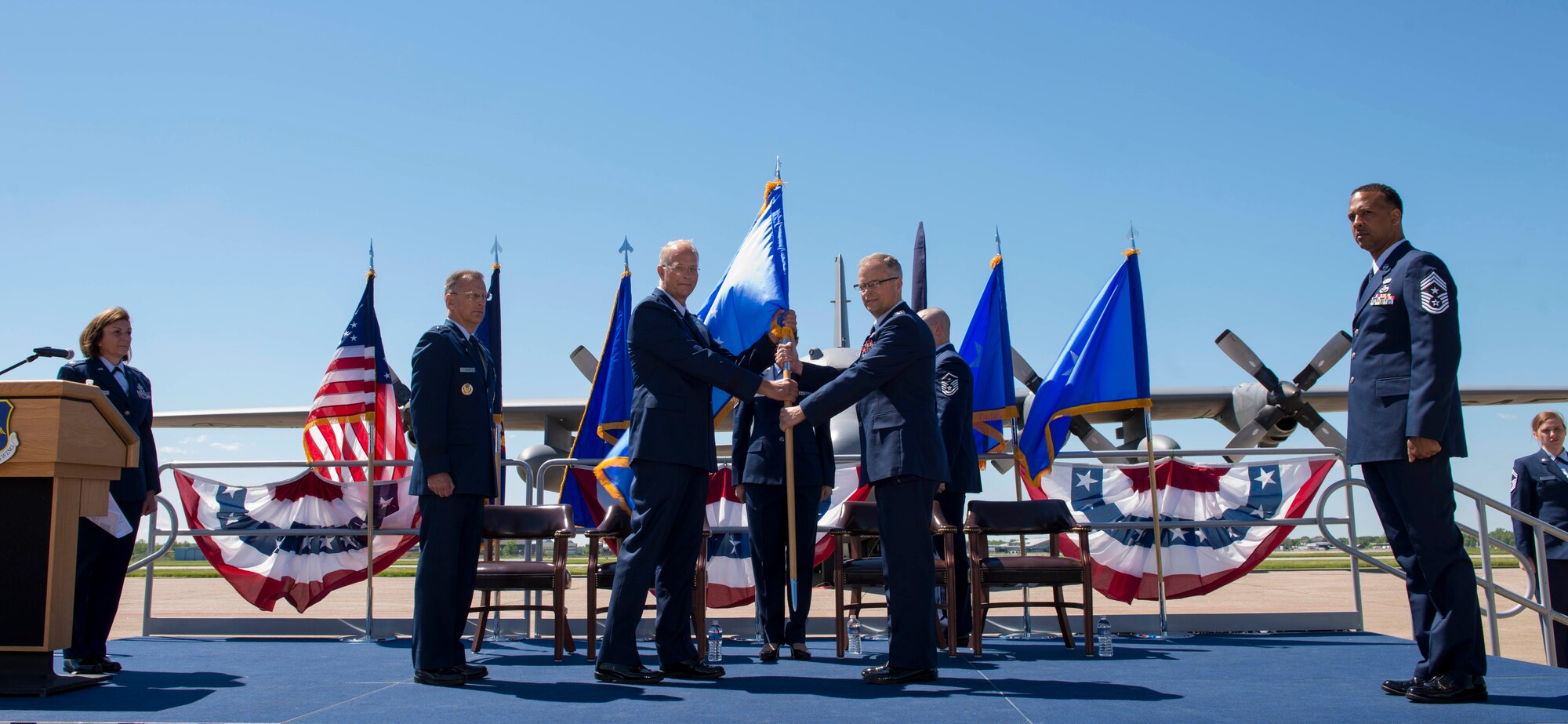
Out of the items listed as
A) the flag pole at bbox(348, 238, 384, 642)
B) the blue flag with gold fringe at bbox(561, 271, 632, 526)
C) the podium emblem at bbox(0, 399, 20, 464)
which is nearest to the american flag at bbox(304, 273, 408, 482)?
the flag pole at bbox(348, 238, 384, 642)

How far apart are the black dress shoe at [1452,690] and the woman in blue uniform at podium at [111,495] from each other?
207 inches

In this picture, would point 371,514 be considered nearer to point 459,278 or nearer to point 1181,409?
point 459,278

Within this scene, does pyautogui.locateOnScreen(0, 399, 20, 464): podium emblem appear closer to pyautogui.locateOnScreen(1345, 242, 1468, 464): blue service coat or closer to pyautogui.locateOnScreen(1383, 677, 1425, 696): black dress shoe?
pyautogui.locateOnScreen(1345, 242, 1468, 464): blue service coat

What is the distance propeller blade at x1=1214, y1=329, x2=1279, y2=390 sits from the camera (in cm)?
1555

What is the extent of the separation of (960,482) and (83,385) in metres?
4.07

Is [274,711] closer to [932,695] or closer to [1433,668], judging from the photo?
[932,695]

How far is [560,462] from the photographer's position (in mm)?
6598

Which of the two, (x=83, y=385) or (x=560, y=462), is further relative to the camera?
(x=560, y=462)

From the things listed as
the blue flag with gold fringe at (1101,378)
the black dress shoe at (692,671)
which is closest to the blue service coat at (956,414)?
the blue flag with gold fringe at (1101,378)

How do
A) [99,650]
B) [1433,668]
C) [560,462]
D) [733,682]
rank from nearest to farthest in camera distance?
1. [1433,668]
2. [733,682]
3. [99,650]
4. [560,462]

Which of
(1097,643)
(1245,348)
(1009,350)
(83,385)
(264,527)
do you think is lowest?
(1097,643)

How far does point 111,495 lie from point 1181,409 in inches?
701

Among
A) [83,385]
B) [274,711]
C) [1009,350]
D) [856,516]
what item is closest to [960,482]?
[856,516]

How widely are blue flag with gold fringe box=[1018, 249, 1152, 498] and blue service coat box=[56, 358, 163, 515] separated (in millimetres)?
5096
